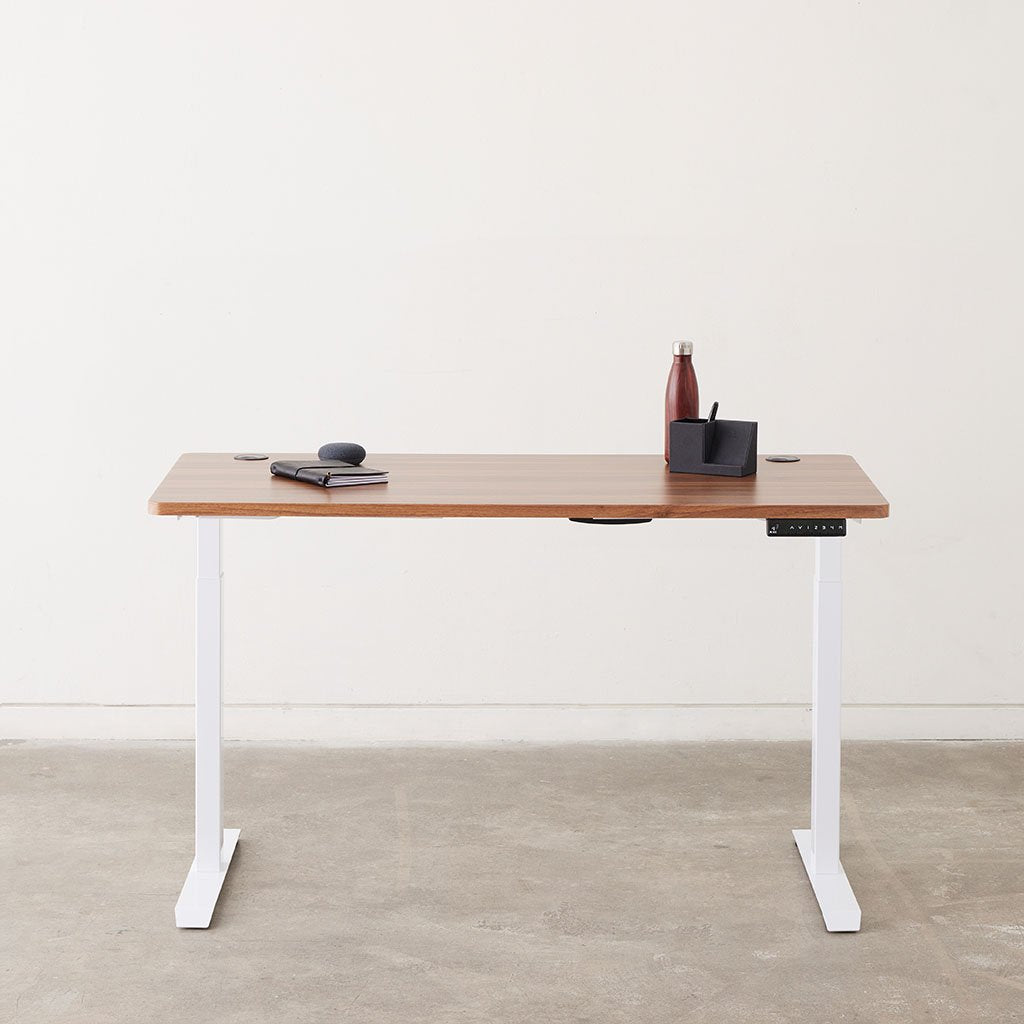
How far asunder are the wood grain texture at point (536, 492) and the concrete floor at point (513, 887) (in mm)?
834

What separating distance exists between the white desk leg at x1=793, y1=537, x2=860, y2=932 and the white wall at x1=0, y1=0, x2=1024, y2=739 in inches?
42.4

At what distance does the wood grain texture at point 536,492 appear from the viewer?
2605 mm

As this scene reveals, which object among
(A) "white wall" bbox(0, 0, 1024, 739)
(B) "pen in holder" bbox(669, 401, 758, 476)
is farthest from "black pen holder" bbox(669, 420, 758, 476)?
(A) "white wall" bbox(0, 0, 1024, 739)

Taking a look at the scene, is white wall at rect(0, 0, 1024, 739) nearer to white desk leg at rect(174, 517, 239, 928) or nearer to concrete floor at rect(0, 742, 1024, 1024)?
concrete floor at rect(0, 742, 1024, 1024)

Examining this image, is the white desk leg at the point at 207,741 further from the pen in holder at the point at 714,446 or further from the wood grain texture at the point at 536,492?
the pen in holder at the point at 714,446

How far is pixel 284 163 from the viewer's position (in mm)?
3797

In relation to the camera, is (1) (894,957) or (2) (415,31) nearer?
(1) (894,957)

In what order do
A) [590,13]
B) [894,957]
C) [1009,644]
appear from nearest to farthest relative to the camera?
[894,957]
[590,13]
[1009,644]

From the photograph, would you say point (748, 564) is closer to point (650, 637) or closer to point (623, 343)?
point (650, 637)

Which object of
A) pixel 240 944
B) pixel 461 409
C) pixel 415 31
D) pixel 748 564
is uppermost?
pixel 415 31

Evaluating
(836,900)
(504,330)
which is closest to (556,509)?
(836,900)

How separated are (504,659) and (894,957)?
5.08 ft

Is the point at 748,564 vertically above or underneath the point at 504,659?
above

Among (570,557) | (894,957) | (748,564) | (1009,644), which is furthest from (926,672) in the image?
(894,957)
